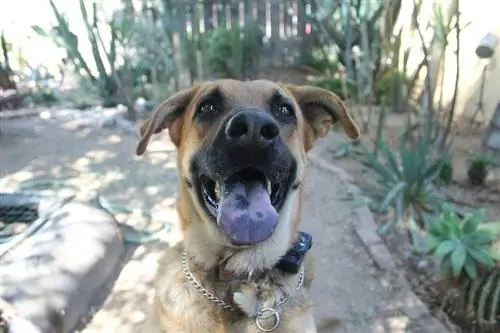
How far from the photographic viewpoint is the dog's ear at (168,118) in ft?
7.41

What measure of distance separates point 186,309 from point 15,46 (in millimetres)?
9655

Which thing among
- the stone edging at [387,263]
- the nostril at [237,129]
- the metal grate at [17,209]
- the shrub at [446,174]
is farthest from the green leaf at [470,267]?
the metal grate at [17,209]

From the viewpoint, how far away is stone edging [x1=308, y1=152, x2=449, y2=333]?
334cm

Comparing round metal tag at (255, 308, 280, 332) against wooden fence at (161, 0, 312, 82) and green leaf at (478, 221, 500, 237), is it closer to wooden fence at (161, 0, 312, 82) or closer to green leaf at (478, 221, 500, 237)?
green leaf at (478, 221, 500, 237)

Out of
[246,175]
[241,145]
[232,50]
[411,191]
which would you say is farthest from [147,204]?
[232,50]

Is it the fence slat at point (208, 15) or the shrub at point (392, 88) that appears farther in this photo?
the fence slat at point (208, 15)

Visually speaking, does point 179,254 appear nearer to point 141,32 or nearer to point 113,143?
point 113,143

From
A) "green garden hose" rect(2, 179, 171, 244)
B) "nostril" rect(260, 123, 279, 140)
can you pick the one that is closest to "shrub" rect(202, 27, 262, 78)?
"green garden hose" rect(2, 179, 171, 244)

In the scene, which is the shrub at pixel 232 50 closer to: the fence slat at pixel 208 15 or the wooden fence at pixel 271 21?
the wooden fence at pixel 271 21

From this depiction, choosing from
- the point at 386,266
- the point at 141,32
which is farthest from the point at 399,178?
the point at 141,32

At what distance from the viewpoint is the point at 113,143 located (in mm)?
6781

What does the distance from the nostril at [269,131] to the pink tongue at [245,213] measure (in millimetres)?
216

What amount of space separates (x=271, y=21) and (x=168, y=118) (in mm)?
9381

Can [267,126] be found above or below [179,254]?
above
